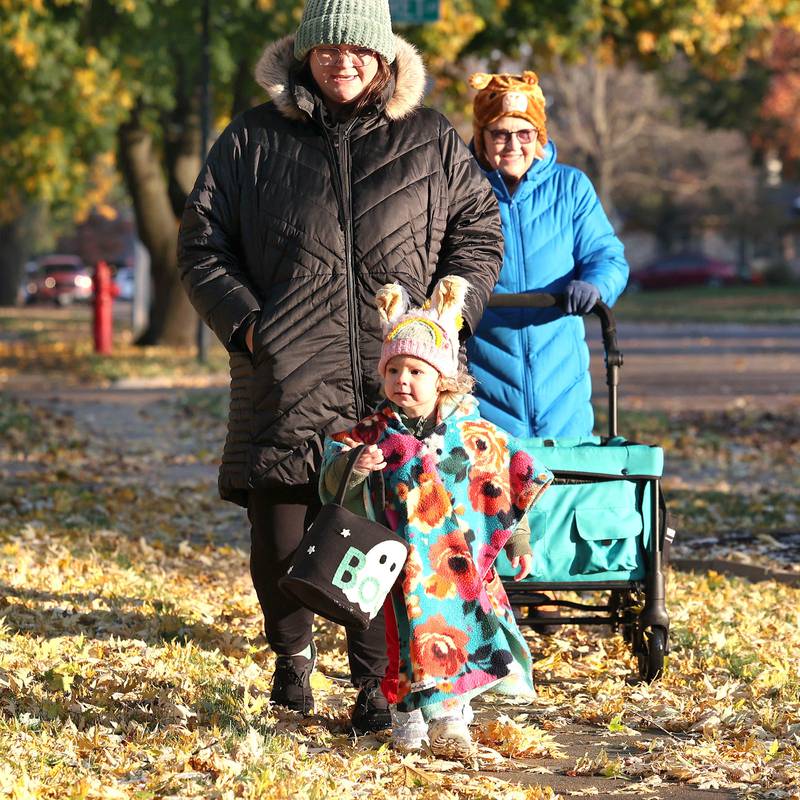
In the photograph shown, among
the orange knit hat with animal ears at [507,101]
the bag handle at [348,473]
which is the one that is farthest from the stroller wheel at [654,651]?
the orange knit hat with animal ears at [507,101]

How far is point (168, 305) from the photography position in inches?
936

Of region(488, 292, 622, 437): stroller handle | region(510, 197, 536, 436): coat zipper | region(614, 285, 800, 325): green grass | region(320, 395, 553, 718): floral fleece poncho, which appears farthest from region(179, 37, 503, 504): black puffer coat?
region(614, 285, 800, 325): green grass

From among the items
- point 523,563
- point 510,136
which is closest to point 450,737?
point 523,563

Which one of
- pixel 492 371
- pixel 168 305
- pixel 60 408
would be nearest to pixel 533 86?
pixel 492 371

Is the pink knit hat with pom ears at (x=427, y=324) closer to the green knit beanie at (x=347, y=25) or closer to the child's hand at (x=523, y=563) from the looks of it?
the child's hand at (x=523, y=563)

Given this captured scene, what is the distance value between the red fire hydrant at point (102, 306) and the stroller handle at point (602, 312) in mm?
17739

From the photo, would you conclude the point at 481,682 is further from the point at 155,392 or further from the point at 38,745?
the point at 155,392

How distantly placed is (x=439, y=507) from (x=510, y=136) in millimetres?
1754

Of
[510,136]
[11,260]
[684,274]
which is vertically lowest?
[684,274]

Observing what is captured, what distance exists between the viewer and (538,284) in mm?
5734

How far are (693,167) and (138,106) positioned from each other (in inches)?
1645

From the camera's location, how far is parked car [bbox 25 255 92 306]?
5753cm

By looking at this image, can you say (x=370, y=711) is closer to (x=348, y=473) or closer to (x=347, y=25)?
(x=348, y=473)

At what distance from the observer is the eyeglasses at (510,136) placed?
5629 mm
